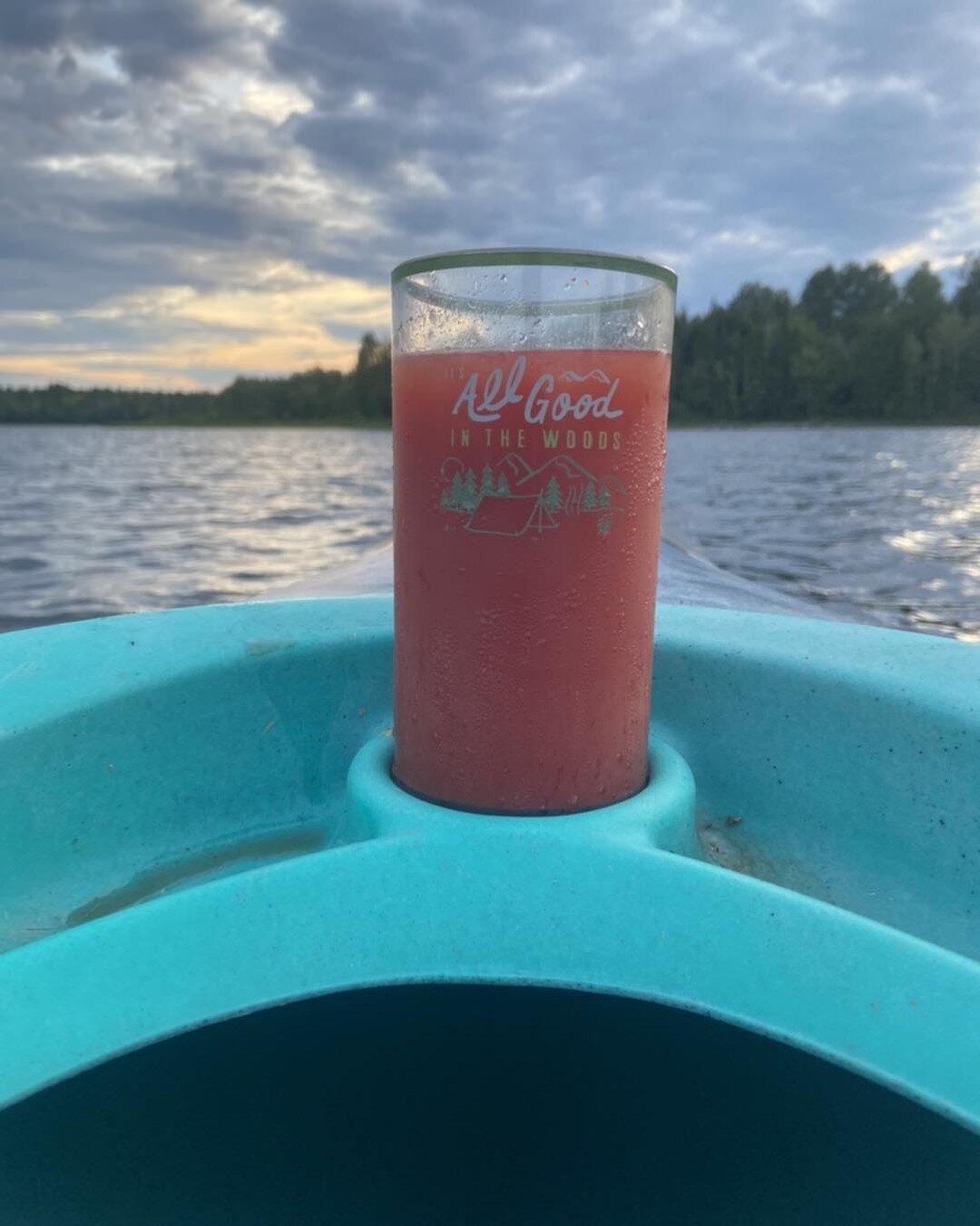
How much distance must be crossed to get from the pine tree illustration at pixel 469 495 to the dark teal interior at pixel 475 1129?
52cm

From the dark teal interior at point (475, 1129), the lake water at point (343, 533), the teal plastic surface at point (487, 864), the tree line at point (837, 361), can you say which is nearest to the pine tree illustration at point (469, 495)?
the teal plastic surface at point (487, 864)

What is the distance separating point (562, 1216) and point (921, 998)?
0.61 metres

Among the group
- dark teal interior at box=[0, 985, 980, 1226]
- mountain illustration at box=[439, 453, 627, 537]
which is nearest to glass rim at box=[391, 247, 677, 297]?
mountain illustration at box=[439, 453, 627, 537]

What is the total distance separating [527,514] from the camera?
110 centimetres

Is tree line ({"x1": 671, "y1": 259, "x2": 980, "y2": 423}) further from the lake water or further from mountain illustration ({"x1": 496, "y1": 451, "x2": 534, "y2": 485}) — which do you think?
mountain illustration ({"x1": 496, "y1": 451, "x2": 534, "y2": 485})

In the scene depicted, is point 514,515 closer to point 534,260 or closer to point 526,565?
point 526,565

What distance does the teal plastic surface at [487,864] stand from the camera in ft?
2.75

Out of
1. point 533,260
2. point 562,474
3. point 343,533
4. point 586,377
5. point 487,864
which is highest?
point 533,260

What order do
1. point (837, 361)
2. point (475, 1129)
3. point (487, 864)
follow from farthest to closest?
point (837, 361) → point (475, 1129) → point (487, 864)

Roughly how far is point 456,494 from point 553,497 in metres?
0.11

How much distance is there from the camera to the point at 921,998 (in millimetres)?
817

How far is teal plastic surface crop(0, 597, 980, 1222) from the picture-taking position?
84cm

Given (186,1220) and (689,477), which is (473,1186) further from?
(689,477)

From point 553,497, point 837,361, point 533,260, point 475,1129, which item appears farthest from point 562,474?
point 837,361
